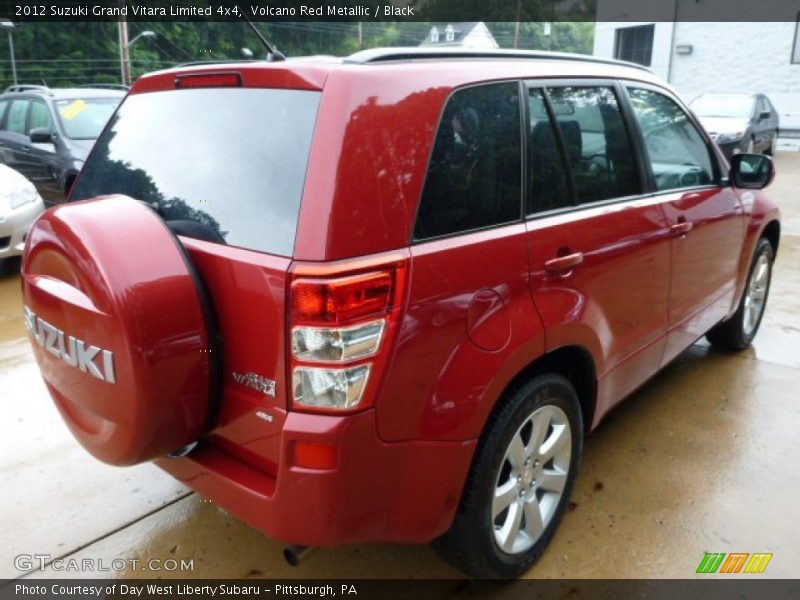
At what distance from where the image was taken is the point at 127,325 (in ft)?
5.91

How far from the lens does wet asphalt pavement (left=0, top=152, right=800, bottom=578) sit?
101 inches

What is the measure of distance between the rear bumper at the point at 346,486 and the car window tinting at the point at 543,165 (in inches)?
34.7

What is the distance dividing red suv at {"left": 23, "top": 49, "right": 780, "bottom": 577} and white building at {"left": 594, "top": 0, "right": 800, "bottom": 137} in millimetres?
20944

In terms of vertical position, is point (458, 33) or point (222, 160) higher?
point (458, 33)

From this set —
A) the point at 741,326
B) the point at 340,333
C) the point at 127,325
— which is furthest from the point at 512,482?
the point at 741,326

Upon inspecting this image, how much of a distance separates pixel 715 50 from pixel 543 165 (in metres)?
22.7

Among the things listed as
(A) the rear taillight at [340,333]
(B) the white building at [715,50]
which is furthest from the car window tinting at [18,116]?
(B) the white building at [715,50]

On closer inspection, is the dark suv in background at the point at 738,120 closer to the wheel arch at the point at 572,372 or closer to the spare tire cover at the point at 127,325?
the wheel arch at the point at 572,372

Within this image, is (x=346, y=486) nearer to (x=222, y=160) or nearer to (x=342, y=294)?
(x=342, y=294)

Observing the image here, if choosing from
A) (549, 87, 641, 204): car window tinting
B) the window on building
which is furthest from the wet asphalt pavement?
the window on building

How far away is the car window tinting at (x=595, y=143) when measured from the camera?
8.36 feet

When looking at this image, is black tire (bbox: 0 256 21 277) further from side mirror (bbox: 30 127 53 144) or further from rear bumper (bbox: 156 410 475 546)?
rear bumper (bbox: 156 410 475 546)

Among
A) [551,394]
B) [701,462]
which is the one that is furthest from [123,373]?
[701,462]

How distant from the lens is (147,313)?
1815 millimetres
